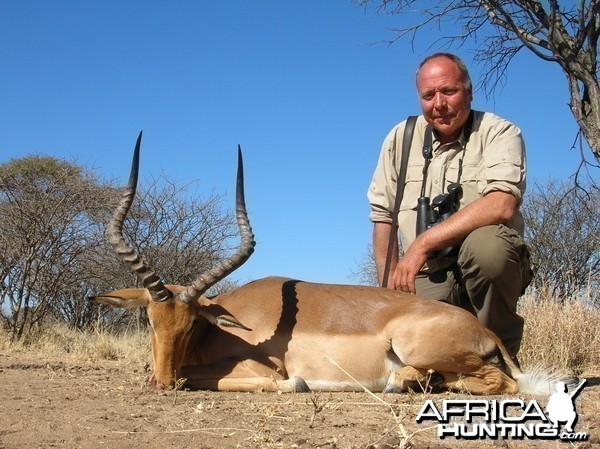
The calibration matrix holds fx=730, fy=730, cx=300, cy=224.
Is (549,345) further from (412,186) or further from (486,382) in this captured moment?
(486,382)

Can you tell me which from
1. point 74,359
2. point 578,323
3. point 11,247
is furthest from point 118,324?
point 578,323

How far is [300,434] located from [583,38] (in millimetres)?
6974

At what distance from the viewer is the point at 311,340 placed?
4.62 m

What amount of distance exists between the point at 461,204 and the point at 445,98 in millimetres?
753

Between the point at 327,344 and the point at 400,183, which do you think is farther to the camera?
the point at 400,183

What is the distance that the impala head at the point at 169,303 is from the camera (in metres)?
4.46

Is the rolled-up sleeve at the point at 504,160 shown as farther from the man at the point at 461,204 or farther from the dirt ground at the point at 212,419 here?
the dirt ground at the point at 212,419

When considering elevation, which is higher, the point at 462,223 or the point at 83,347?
the point at 462,223

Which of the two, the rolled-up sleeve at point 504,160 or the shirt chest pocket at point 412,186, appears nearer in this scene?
the rolled-up sleeve at point 504,160

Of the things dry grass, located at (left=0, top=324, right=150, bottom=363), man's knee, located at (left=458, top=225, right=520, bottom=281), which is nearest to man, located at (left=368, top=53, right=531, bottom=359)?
man's knee, located at (left=458, top=225, right=520, bottom=281)

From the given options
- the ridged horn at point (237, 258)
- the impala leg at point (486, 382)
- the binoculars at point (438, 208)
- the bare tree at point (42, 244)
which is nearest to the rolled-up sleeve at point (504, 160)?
the binoculars at point (438, 208)

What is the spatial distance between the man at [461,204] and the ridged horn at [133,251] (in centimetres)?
157

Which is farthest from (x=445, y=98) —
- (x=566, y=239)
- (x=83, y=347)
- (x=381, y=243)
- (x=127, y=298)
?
(x=566, y=239)

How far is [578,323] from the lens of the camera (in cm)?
675
